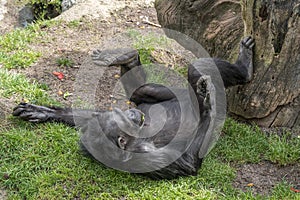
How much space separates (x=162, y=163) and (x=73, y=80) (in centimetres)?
210

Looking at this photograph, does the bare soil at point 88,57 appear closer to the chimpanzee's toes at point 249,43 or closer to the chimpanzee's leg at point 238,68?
the chimpanzee's leg at point 238,68

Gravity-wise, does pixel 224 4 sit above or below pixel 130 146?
above

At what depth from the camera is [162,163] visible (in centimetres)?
397

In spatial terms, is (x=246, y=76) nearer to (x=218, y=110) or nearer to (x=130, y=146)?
(x=218, y=110)

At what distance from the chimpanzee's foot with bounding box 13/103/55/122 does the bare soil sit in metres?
0.49

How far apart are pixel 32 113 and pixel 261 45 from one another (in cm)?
230

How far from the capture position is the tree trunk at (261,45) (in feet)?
13.7

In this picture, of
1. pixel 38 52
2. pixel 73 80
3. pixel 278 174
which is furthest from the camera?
pixel 38 52

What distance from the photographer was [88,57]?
613cm

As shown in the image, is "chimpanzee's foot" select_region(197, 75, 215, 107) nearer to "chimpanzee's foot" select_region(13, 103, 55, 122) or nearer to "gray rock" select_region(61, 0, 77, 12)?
"chimpanzee's foot" select_region(13, 103, 55, 122)

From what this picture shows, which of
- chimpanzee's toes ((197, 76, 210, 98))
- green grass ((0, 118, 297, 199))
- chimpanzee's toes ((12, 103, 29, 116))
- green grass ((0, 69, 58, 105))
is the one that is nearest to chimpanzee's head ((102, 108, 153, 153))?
green grass ((0, 118, 297, 199))

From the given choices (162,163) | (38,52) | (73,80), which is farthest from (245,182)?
(38,52)

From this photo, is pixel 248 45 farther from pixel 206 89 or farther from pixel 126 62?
pixel 126 62

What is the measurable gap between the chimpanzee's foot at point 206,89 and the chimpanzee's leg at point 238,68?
178 millimetres
